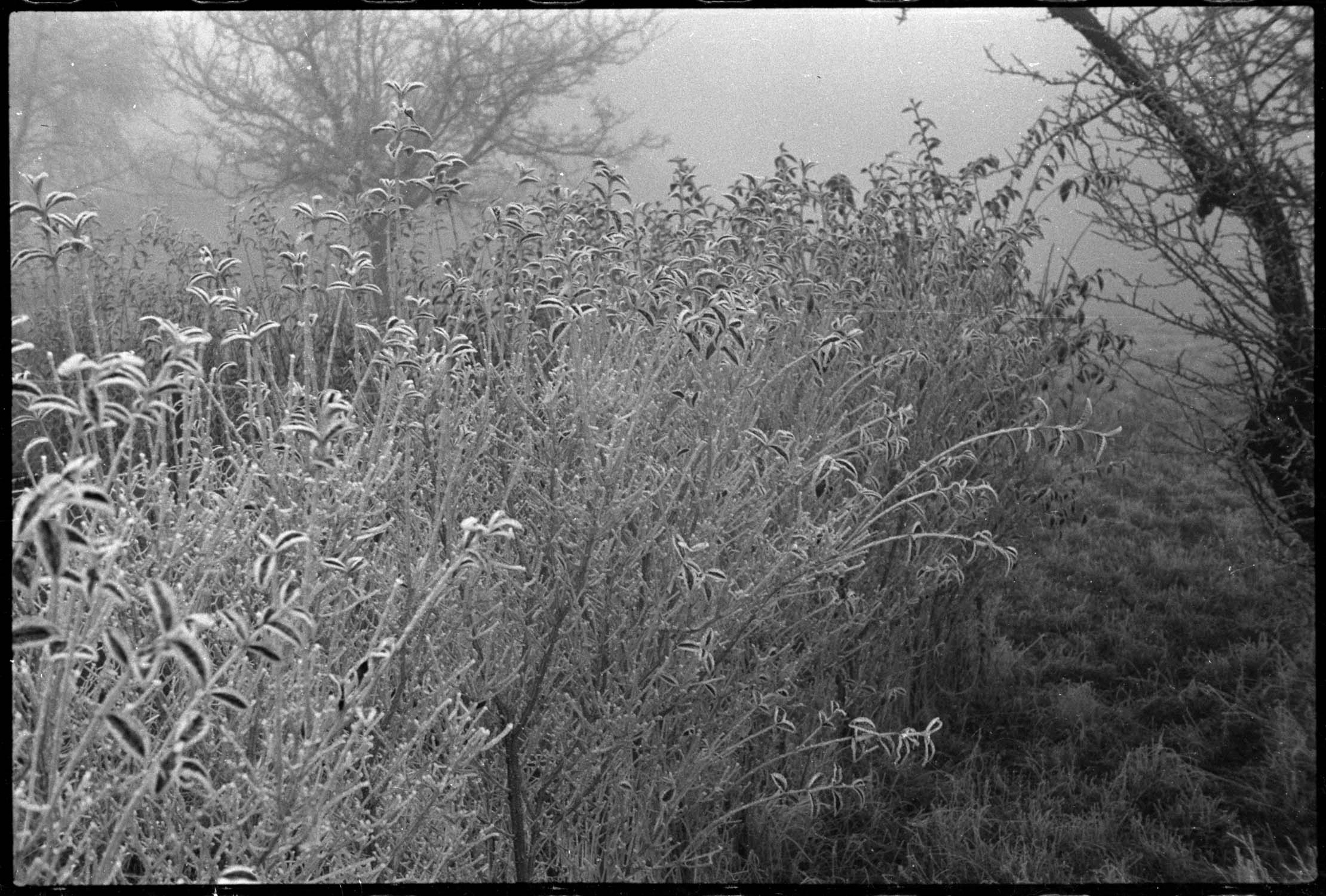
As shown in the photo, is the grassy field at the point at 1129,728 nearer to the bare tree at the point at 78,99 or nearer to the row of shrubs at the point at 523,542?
the row of shrubs at the point at 523,542

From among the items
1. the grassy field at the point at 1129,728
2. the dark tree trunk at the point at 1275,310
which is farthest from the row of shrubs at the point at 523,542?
the dark tree trunk at the point at 1275,310

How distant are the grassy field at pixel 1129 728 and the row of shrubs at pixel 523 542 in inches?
8.2

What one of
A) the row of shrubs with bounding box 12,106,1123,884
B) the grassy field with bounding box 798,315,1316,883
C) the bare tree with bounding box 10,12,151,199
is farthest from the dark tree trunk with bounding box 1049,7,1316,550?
the bare tree with bounding box 10,12,151,199

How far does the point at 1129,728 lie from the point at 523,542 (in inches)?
98.3

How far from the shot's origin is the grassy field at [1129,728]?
9.73 ft

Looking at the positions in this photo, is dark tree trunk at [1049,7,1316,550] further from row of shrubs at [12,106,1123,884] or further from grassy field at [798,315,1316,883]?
row of shrubs at [12,106,1123,884]

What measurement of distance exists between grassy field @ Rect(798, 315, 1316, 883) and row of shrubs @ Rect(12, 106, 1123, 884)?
0.69ft

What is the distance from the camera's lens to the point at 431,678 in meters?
2.08

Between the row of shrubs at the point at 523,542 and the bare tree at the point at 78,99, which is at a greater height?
the bare tree at the point at 78,99

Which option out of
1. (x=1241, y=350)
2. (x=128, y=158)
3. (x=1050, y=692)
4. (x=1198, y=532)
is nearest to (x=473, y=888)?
(x=1050, y=692)

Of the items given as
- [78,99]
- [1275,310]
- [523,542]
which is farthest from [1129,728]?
[78,99]

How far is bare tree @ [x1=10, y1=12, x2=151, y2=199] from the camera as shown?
3244mm

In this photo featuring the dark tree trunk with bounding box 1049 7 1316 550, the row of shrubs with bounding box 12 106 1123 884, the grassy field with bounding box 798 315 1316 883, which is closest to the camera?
the row of shrubs with bounding box 12 106 1123 884

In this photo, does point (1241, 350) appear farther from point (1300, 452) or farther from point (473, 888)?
point (473, 888)
